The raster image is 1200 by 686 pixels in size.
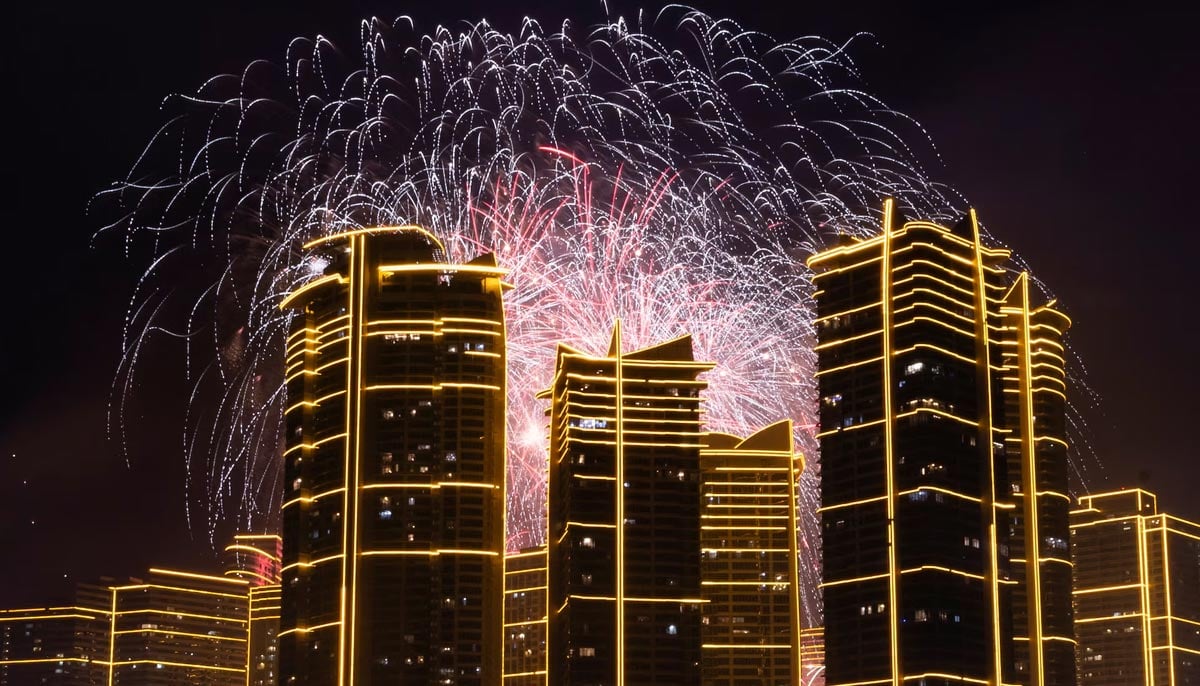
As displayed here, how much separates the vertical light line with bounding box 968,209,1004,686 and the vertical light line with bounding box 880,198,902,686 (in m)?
8.11

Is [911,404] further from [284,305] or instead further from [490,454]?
[284,305]

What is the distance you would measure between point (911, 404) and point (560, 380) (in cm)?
4060

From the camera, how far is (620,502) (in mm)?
188500

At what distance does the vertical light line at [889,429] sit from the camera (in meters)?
165

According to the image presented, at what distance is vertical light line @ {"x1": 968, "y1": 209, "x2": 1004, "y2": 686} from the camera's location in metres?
167

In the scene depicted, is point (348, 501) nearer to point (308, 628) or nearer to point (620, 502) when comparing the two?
point (308, 628)

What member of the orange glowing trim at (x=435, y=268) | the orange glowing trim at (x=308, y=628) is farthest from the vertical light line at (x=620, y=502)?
the orange glowing trim at (x=308, y=628)

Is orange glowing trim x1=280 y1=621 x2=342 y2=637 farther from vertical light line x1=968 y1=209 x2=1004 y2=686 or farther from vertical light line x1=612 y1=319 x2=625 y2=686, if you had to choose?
vertical light line x1=968 y1=209 x2=1004 y2=686

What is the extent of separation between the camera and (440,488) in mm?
185625

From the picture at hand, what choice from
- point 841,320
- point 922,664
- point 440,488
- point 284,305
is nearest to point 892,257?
point 841,320

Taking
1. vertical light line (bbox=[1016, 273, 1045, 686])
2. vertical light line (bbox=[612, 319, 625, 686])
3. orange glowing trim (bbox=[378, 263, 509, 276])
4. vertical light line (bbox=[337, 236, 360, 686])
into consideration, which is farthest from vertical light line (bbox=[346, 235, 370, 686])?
vertical light line (bbox=[1016, 273, 1045, 686])

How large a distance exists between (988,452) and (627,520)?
35.1m

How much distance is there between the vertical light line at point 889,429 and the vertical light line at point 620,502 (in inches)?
950

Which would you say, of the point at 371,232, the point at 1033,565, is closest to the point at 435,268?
the point at 371,232
